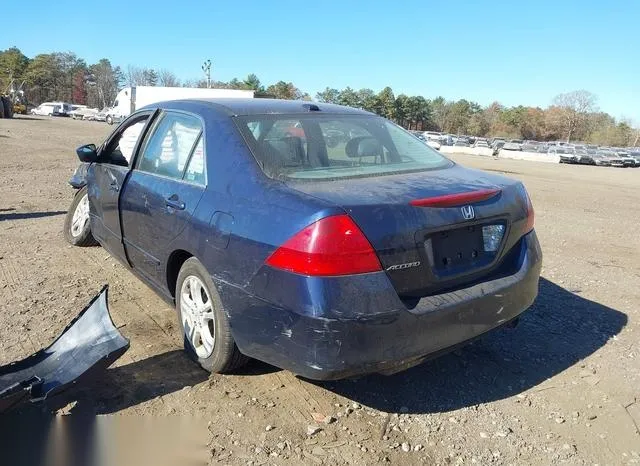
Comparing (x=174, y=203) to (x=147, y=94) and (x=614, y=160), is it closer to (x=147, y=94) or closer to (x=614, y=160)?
(x=147, y=94)

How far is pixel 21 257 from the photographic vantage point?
5.37 m

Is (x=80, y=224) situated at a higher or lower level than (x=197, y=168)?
lower

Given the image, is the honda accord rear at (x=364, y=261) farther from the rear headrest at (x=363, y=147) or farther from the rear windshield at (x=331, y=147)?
the rear headrest at (x=363, y=147)

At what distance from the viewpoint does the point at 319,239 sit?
240 centimetres

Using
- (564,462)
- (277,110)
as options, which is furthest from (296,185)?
(564,462)

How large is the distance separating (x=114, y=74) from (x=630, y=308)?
112 metres

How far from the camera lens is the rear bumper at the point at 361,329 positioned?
7.93ft

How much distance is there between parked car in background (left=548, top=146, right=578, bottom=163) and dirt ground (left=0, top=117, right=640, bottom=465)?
40161 millimetres

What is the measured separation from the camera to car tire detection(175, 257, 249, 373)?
296cm

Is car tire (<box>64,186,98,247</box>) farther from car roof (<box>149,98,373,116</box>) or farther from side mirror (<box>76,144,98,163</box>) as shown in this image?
car roof (<box>149,98,373,116</box>)

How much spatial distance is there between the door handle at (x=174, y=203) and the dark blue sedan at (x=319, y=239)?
1 cm

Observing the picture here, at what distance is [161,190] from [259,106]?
2.80 feet

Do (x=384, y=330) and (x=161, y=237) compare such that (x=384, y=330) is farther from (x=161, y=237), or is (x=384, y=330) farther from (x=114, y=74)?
(x=114, y=74)

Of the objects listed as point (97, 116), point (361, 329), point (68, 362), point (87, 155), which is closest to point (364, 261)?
point (361, 329)
